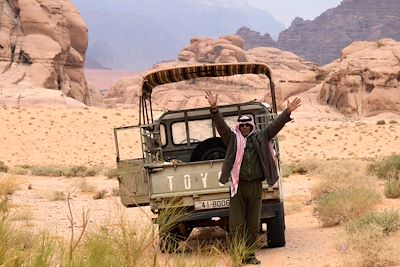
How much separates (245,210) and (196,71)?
178 inches

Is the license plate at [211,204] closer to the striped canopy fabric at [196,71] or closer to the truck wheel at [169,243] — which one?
the truck wheel at [169,243]

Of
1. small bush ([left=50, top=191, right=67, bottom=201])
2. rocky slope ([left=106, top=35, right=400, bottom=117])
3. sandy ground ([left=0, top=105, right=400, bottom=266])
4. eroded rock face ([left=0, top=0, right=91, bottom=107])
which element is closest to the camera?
sandy ground ([left=0, top=105, right=400, bottom=266])

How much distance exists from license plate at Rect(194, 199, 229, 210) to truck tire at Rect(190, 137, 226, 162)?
3.48 ft

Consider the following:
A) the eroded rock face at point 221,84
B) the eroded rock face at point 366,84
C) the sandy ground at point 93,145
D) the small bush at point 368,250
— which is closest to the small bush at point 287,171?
the sandy ground at point 93,145

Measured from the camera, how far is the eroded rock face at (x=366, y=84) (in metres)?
59.1

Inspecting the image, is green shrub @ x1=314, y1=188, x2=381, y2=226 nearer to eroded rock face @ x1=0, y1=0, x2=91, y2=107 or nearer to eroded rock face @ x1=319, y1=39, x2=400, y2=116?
eroded rock face @ x1=319, y1=39, x2=400, y2=116

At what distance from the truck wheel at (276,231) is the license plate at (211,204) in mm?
819

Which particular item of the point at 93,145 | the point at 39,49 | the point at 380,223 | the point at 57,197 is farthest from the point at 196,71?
the point at 39,49

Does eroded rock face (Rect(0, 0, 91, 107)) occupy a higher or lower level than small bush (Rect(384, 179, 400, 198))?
higher

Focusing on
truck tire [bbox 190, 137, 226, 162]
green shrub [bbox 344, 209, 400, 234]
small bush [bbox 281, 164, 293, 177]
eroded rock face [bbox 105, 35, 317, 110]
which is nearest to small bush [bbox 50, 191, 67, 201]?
small bush [bbox 281, 164, 293, 177]

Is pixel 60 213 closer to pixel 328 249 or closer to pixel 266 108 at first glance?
pixel 266 108

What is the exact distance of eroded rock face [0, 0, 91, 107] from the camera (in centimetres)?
6222

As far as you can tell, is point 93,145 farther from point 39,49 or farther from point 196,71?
point 196,71

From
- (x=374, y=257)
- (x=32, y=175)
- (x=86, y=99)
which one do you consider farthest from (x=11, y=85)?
(x=374, y=257)
